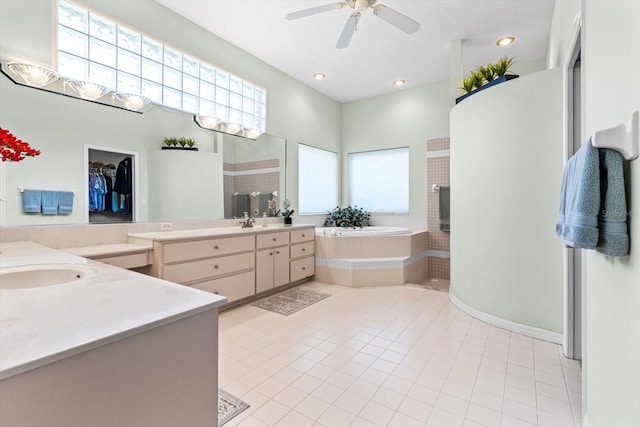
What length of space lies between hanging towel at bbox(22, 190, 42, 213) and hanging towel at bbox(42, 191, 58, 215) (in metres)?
0.02

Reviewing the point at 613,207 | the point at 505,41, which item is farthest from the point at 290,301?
the point at 505,41

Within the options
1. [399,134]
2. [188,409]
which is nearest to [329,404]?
[188,409]

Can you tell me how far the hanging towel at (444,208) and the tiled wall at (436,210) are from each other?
2.7 inches

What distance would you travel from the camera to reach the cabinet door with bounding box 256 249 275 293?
134 inches

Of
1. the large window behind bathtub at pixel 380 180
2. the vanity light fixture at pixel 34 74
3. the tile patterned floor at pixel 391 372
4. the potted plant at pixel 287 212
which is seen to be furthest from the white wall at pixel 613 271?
the large window behind bathtub at pixel 380 180

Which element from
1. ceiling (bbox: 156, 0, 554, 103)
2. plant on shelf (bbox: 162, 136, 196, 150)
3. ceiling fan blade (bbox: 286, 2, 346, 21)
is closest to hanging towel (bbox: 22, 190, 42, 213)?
plant on shelf (bbox: 162, 136, 196, 150)

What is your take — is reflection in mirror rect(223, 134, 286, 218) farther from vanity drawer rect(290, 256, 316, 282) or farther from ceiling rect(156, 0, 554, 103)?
ceiling rect(156, 0, 554, 103)

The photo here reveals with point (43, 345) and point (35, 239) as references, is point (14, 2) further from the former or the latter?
point (43, 345)

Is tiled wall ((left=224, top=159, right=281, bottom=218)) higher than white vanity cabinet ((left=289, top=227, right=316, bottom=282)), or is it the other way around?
tiled wall ((left=224, top=159, right=281, bottom=218))

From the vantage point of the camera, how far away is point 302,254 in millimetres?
4082

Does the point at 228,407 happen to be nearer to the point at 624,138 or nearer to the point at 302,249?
the point at 624,138

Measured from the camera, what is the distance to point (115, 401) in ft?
2.25

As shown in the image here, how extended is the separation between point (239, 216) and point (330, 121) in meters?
2.67

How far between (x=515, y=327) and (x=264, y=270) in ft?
8.03
